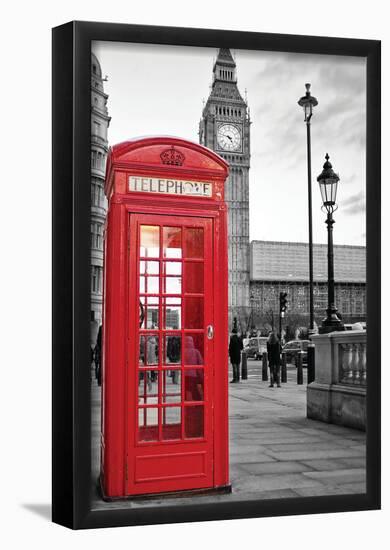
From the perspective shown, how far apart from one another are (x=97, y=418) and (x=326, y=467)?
3550 millimetres

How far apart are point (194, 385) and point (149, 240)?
3.52 ft

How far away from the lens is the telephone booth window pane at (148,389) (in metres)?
4.50

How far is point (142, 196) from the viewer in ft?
14.8

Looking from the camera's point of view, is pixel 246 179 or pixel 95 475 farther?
pixel 246 179

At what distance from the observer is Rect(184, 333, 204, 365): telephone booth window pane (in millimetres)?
4551

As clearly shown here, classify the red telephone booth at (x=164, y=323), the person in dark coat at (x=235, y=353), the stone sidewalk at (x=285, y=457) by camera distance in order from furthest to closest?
the person in dark coat at (x=235, y=353)
the stone sidewalk at (x=285, y=457)
the red telephone booth at (x=164, y=323)

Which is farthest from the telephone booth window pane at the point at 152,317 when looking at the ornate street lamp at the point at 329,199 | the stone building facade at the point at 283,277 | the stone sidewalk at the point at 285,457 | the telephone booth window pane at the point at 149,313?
the stone building facade at the point at 283,277

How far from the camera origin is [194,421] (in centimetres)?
462

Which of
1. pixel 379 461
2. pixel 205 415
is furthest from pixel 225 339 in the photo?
pixel 379 461

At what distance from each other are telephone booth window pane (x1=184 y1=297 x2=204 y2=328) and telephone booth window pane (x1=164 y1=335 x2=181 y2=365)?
125 millimetres

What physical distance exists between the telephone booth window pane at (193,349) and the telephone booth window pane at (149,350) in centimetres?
22

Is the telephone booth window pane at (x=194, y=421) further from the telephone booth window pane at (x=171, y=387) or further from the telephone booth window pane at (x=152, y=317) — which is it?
the telephone booth window pane at (x=152, y=317)

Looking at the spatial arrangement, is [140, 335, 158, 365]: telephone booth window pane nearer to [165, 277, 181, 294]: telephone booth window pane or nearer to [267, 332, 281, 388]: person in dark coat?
[165, 277, 181, 294]: telephone booth window pane

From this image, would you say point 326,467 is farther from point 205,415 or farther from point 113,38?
point 113,38
